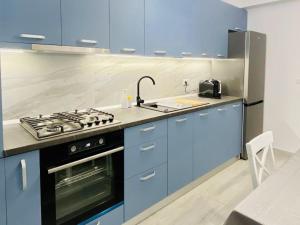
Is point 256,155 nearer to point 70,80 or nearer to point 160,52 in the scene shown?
point 160,52

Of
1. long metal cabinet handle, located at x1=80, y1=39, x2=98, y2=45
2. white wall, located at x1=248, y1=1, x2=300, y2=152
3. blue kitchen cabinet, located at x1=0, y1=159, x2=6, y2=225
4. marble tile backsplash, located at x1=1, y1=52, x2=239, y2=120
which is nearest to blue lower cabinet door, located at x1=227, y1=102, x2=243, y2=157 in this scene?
white wall, located at x1=248, y1=1, x2=300, y2=152

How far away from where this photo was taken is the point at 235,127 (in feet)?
11.1

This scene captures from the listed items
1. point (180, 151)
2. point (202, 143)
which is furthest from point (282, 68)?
point (180, 151)

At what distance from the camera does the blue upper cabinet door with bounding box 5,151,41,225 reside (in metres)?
1.37

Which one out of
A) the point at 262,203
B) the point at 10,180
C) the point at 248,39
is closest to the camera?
the point at 262,203

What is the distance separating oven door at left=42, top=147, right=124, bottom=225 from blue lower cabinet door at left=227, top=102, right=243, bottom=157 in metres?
1.83

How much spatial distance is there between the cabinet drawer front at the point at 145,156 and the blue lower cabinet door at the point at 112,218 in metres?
0.27

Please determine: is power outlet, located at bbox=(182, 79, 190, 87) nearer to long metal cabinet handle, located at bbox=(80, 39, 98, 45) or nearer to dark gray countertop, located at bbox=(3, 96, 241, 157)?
dark gray countertop, located at bbox=(3, 96, 241, 157)

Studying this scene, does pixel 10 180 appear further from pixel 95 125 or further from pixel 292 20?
pixel 292 20

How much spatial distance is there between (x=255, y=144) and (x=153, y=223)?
45.5 inches

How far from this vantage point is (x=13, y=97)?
1920 mm

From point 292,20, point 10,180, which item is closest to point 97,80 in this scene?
point 10,180

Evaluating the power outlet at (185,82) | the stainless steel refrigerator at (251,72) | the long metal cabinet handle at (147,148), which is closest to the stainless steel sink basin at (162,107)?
the long metal cabinet handle at (147,148)

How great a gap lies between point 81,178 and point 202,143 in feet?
4.81
